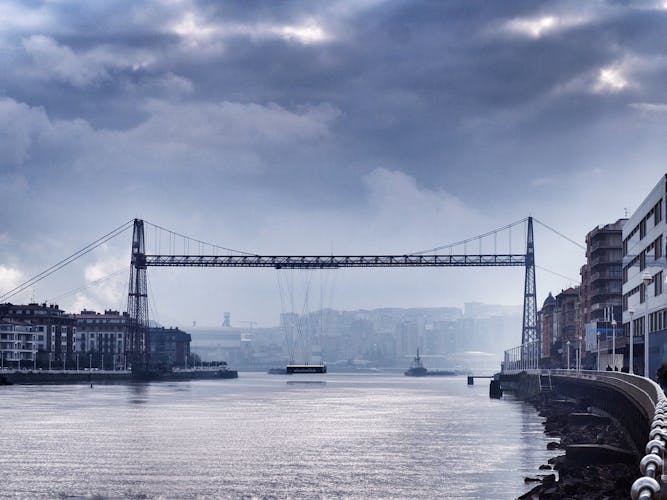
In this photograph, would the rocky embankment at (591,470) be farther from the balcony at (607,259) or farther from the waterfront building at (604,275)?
the balcony at (607,259)

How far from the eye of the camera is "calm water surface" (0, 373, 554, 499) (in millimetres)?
43000

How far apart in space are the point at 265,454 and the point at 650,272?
130ft

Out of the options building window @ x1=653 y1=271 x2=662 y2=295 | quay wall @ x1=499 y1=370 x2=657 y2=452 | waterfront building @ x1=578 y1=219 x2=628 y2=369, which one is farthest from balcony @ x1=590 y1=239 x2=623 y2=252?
building window @ x1=653 y1=271 x2=662 y2=295

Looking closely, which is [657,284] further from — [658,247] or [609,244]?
[609,244]

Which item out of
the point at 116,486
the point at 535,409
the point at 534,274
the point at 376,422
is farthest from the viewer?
the point at 534,274

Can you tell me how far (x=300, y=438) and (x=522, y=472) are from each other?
888 inches

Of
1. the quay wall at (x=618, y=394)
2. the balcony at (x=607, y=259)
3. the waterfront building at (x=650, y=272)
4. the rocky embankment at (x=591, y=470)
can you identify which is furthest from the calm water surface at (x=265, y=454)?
the balcony at (x=607, y=259)

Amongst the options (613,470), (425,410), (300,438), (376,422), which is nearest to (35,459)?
(300,438)

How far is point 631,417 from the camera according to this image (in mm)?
46969

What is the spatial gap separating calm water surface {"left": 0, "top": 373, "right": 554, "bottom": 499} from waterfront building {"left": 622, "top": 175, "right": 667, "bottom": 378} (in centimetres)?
1186

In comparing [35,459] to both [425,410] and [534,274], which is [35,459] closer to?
[425,410]

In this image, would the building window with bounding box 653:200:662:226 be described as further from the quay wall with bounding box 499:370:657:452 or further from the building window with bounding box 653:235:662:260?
the quay wall with bounding box 499:370:657:452

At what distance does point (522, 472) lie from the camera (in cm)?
4831

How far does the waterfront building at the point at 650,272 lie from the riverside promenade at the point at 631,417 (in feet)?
20.7
